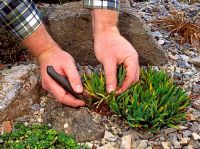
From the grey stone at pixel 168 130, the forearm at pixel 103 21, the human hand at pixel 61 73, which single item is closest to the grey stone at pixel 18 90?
the human hand at pixel 61 73

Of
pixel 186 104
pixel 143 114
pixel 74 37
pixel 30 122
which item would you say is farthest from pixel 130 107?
pixel 74 37

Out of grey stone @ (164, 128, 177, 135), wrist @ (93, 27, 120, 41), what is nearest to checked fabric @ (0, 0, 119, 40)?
wrist @ (93, 27, 120, 41)

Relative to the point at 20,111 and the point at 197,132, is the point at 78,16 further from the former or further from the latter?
the point at 197,132

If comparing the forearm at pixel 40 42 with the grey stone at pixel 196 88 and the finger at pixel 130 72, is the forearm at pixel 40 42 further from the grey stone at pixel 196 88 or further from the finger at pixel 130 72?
the grey stone at pixel 196 88

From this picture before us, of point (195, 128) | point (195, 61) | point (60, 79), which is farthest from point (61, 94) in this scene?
point (195, 61)

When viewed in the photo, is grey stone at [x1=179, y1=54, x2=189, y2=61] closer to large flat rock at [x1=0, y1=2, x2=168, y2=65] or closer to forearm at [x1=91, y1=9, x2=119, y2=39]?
large flat rock at [x1=0, y1=2, x2=168, y2=65]
